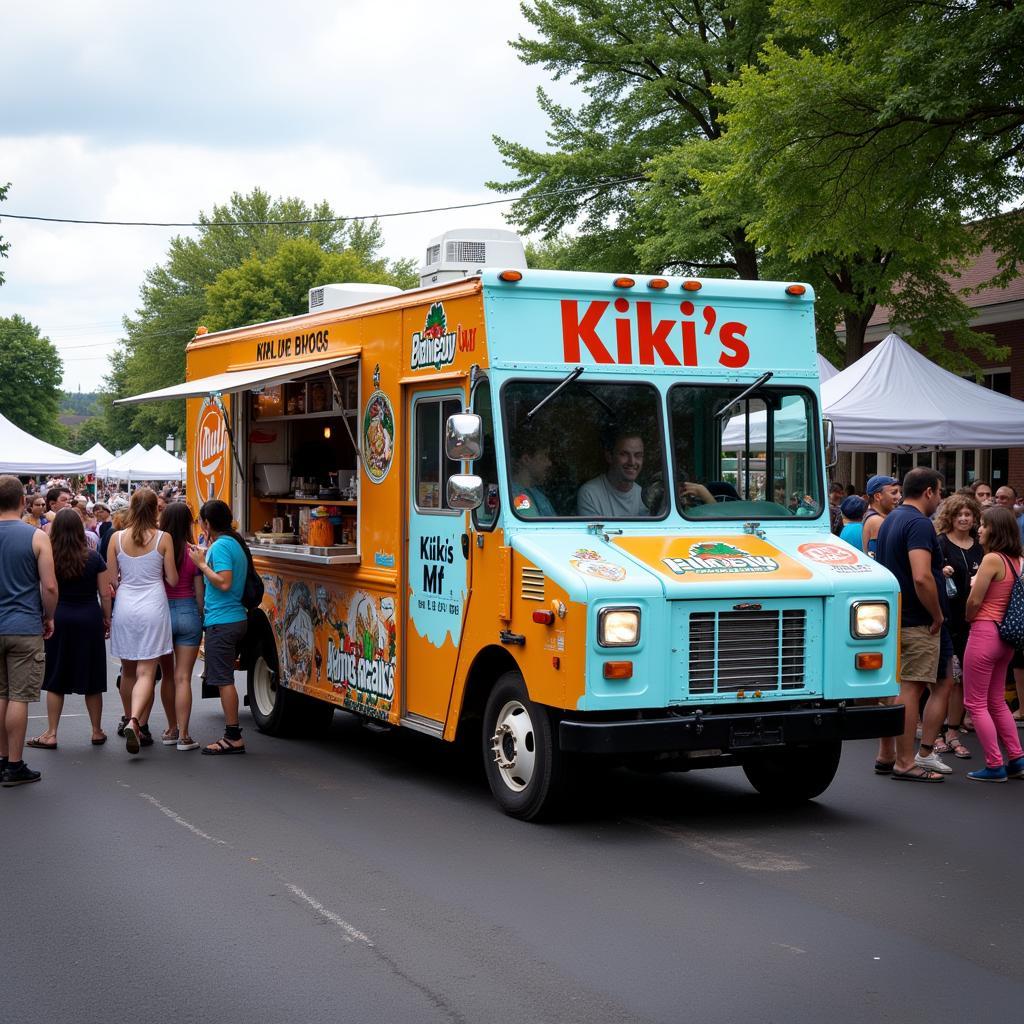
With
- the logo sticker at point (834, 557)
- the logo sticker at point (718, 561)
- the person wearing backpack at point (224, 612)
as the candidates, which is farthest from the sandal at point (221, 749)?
the logo sticker at point (834, 557)

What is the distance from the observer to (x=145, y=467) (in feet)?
141

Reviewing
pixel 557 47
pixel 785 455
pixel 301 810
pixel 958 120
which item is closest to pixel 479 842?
pixel 301 810

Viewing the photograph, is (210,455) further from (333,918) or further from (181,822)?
(333,918)

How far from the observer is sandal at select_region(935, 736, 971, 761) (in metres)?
10.3

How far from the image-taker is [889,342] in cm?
1703

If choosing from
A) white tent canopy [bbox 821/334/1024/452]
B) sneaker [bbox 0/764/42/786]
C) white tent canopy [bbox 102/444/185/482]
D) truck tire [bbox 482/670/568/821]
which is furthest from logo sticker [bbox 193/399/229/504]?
white tent canopy [bbox 102/444/185/482]

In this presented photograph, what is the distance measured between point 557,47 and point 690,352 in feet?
69.0

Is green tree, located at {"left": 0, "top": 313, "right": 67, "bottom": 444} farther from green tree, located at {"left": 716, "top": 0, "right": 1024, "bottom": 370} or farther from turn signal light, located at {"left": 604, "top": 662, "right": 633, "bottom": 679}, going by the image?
turn signal light, located at {"left": 604, "top": 662, "right": 633, "bottom": 679}

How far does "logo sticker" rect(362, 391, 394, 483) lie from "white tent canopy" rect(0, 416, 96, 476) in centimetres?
1734

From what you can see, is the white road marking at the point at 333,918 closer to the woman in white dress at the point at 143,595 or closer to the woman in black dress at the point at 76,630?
the woman in white dress at the point at 143,595

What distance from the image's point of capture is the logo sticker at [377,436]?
30.1 feet

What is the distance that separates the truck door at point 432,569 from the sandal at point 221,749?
71.7 inches

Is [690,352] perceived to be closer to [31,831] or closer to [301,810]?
[301,810]

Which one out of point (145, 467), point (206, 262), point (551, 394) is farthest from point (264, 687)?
point (206, 262)
